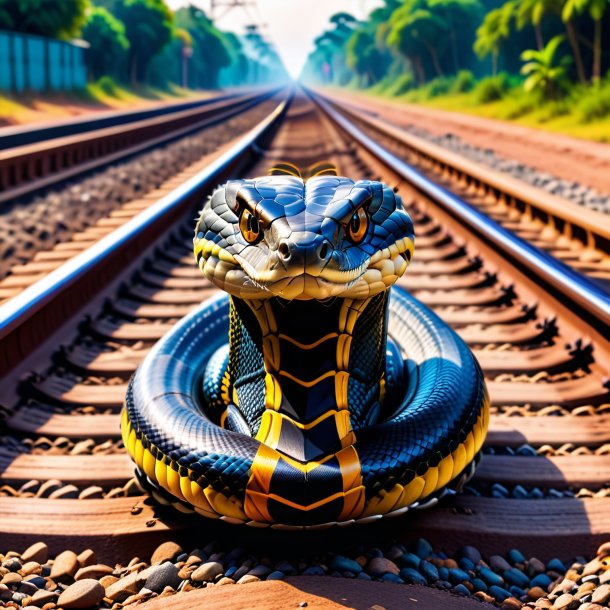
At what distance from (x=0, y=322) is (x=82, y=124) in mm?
17692

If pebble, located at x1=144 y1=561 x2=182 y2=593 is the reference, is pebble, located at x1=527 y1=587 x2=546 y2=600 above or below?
below

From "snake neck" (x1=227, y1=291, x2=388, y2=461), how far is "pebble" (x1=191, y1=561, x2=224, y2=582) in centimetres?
44

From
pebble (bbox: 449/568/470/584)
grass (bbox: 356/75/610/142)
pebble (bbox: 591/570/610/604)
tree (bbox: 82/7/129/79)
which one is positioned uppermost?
tree (bbox: 82/7/129/79)

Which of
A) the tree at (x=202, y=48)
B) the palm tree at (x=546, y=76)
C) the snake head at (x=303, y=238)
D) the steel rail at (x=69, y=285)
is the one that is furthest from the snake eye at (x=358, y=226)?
the tree at (x=202, y=48)

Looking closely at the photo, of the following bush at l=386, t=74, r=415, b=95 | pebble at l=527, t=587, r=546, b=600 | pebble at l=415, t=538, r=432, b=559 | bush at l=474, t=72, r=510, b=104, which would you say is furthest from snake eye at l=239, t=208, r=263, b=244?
bush at l=386, t=74, r=415, b=95

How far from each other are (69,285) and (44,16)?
33.8m

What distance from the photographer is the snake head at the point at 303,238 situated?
1.91 m

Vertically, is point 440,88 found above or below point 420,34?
below

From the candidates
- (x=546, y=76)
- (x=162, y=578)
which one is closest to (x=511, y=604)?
(x=162, y=578)

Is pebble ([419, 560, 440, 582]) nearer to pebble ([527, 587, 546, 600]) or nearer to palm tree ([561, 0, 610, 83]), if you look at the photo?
pebble ([527, 587, 546, 600])

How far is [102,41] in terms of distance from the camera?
1805 inches

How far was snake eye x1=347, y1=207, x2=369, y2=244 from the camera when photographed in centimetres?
208

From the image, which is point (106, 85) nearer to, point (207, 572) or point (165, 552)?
point (165, 552)

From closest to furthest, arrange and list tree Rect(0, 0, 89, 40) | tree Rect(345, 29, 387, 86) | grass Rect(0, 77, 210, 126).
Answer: grass Rect(0, 77, 210, 126)
tree Rect(0, 0, 89, 40)
tree Rect(345, 29, 387, 86)
